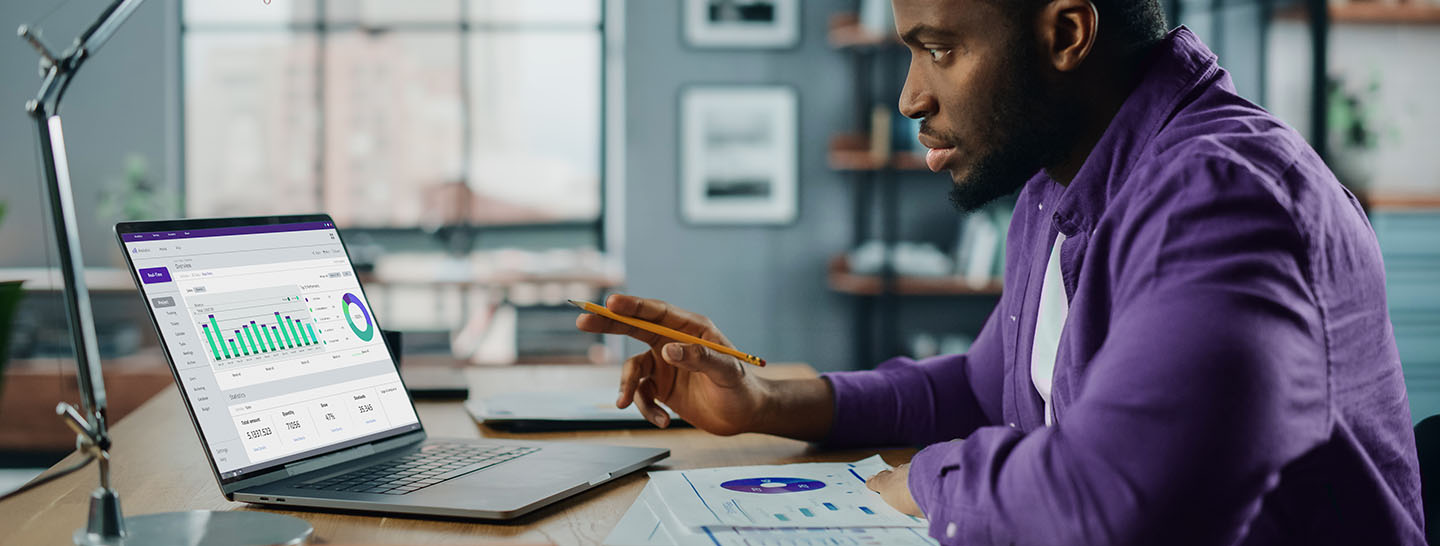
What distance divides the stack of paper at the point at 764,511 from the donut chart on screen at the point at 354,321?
34cm

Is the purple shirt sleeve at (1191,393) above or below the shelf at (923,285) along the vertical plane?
above

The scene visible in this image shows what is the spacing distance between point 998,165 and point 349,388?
0.65m

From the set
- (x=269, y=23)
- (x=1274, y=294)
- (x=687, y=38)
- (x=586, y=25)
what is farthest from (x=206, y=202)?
(x=1274, y=294)

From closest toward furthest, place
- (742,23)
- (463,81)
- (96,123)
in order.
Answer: (742,23), (96,123), (463,81)

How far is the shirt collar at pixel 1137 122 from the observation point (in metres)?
0.92

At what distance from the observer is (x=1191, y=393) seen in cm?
67

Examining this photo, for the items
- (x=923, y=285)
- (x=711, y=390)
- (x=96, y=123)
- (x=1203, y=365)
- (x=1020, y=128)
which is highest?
(x=96, y=123)

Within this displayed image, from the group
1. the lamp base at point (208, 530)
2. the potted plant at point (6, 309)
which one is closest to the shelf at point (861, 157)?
the lamp base at point (208, 530)

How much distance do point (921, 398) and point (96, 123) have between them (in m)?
4.55

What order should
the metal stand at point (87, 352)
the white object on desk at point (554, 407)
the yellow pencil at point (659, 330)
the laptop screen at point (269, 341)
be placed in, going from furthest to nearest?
the white object on desk at point (554, 407) < the yellow pencil at point (659, 330) < the laptop screen at point (269, 341) < the metal stand at point (87, 352)

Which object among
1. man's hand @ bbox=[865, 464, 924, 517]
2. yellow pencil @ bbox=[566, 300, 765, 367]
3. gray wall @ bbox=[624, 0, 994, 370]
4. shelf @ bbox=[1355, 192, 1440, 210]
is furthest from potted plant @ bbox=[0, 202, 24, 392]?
gray wall @ bbox=[624, 0, 994, 370]

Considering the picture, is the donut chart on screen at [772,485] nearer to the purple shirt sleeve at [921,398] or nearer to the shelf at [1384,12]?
the purple shirt sleeve at [921,398]

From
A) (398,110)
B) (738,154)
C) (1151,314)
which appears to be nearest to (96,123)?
(398,110)

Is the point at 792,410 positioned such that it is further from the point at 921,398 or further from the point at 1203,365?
the point at 1203,365
